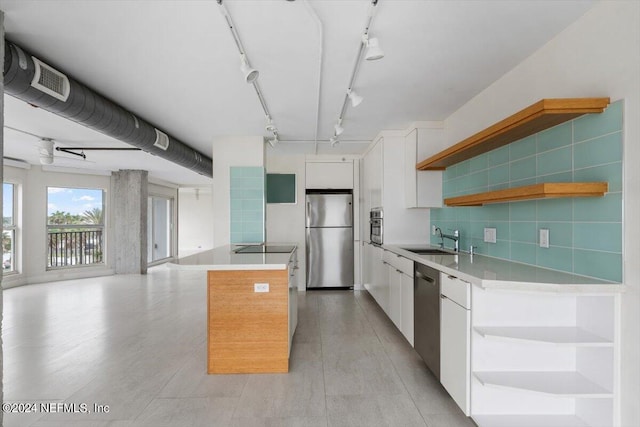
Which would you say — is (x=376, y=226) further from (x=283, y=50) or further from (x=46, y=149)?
(x=46, y=149)

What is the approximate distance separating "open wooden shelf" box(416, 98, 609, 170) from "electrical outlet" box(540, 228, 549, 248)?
0.70 metres

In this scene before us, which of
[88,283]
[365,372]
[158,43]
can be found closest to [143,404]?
[365,372]

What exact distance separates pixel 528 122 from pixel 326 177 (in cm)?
453

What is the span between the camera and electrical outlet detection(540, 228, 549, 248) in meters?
2.41

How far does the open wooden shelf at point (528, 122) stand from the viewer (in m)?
1.91

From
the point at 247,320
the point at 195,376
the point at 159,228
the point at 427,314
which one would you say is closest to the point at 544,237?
the point at 427,314

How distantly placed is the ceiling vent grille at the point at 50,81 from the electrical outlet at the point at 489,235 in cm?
382

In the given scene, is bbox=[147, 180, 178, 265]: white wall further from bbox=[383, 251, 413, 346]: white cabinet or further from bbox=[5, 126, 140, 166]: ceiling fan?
bbox=[383, 251, 413, 346]: white cabinet

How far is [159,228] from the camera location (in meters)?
10.8

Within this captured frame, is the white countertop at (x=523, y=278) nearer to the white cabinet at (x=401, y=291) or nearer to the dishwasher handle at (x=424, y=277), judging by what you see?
the dishwasher handle at (x=424, y=277)

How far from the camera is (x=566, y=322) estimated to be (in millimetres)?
2092

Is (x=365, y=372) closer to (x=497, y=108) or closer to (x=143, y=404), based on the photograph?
(x=143, y=404)

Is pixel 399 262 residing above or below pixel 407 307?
above

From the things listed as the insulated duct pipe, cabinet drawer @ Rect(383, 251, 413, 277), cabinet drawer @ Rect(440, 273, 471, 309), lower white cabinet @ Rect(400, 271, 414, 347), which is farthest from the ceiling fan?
cabinet drawer @ Rect(440, 273, 471, 309)
